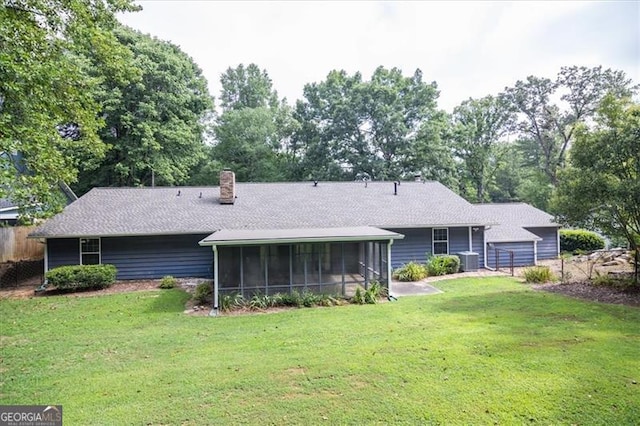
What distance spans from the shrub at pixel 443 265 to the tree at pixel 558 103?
2116cm

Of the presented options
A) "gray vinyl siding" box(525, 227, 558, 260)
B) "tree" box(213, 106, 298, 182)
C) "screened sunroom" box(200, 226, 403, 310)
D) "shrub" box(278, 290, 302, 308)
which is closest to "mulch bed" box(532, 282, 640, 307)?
"screened sunroom" box(200, 226, 403, 310)

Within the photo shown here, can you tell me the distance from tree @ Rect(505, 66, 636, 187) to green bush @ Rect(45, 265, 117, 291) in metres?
33.3

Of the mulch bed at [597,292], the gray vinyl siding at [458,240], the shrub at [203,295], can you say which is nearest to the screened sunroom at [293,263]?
the shrub at [203,295]

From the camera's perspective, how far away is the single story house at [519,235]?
17203 mm

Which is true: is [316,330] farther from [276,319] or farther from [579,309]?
[579,309]

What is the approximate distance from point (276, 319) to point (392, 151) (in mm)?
24632

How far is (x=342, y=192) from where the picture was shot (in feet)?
62.5

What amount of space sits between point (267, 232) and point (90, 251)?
7626mm

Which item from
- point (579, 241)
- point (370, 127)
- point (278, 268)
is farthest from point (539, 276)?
point (370, 127)

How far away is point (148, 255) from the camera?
1438cm

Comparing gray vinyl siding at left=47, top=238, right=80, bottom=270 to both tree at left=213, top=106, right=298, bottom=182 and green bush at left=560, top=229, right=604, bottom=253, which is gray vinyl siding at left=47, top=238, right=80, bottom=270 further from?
green bush at left=560, top=229, right=604, bottom=253

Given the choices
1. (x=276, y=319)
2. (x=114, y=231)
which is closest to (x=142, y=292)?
(x=114, y=231)

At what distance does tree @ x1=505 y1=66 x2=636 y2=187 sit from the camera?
3077 centimetres

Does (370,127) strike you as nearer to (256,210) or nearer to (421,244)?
(421,244)
